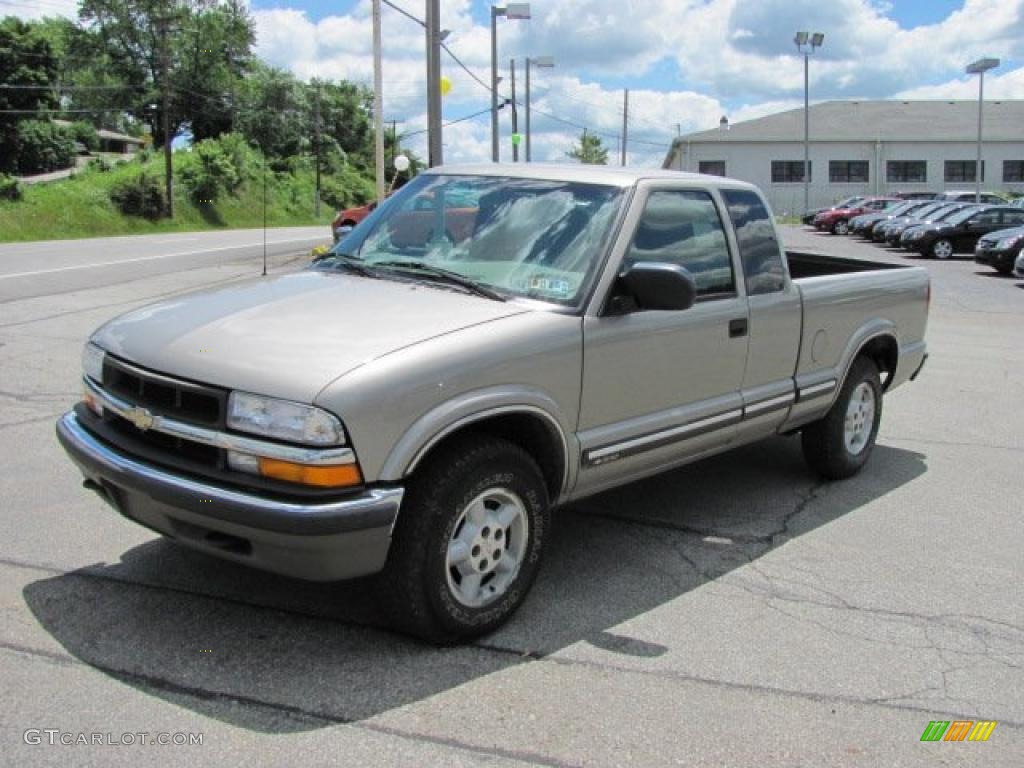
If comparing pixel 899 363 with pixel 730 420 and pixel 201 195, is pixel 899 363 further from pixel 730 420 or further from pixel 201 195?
pixel 201 195

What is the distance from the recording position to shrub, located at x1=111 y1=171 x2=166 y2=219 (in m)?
49.0

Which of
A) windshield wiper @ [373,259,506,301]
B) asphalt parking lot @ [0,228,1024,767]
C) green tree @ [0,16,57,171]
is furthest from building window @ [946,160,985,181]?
windshield wiper @ [373,259,506,301]

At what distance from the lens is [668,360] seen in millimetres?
4641

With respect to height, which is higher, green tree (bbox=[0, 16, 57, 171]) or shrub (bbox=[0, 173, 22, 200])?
green tree (bbox=[0, 16, 57, 171])

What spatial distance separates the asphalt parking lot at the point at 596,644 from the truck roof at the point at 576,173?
179 centimetres

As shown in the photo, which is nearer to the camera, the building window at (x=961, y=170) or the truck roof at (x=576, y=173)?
the truck roof at (x=576, y=173)

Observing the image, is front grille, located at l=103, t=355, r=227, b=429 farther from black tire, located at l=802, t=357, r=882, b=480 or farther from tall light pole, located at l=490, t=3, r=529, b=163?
tall light pole, located at l=490, t=3, r=529, b=163

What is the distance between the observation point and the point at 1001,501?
236 inches

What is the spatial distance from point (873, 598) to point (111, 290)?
1380 centimetres

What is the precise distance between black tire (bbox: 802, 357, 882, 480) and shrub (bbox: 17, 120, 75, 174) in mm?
66583

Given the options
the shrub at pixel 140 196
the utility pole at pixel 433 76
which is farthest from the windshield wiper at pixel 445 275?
the shrub at pixel 140 196

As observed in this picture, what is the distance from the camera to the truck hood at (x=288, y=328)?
3.49 metres

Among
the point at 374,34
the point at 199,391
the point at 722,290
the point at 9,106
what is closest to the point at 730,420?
the point at 722,290

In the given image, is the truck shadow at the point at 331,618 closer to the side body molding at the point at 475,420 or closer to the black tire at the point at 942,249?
the side body molding at the point at 475,420
